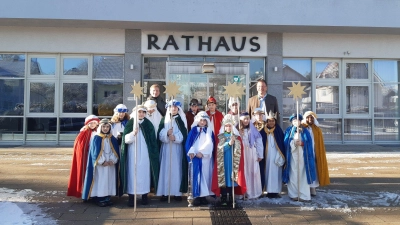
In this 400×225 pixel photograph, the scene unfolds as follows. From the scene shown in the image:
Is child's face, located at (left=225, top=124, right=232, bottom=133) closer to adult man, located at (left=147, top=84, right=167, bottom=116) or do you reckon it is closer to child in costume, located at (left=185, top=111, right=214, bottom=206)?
child in costume, located at (left=185, top=111, right=214, bottom=206)

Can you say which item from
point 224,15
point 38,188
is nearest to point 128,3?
point 224,15

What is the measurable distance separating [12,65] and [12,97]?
1345 millimetres

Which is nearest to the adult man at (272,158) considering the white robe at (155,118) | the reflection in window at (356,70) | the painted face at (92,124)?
the white robe at (155,118)

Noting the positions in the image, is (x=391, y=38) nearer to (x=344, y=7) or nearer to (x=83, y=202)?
(x=344, y=7)

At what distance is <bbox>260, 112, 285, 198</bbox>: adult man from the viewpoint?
6023 millimetres

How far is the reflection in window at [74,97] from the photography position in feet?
44.4

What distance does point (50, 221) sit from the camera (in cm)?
486

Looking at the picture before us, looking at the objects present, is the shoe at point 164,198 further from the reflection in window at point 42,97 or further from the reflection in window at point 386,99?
the reflection in window at point 386,99

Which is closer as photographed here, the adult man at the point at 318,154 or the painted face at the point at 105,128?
the painted face at the point at 105,128

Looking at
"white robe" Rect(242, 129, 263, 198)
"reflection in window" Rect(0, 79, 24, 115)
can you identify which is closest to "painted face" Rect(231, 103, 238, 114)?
"white robe" Rect(242, 129, 263, 198)

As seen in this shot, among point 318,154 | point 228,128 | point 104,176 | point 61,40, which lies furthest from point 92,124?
point 61,40

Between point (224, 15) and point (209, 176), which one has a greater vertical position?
point (224, 15)

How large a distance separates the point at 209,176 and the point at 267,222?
4.26ft

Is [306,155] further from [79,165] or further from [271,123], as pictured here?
[79,165]
